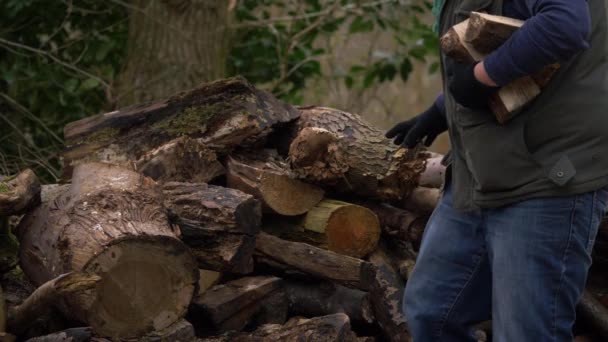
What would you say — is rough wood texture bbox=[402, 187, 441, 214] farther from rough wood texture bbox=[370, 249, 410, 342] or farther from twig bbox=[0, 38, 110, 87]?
twig bbox=[0, 38, 110, 87]

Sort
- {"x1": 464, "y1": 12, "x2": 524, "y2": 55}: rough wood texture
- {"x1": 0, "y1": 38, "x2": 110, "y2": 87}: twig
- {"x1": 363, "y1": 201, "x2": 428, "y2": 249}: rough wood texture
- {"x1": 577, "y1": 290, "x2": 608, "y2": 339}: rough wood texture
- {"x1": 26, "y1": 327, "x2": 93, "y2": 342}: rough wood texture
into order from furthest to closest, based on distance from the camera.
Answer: {"x1": 0, "y1": 38, "x2": 110, "y2": 87}: twig, {"x1": 363, "y1": 201, "x2": 428, "y2": 249}: rough wood texture, {"x1": 577, "y1": 290, "x2": 608, "y2": 339}: rough wood texture, {"x1": 26, "y1": 327, "x2": 93, "y2": 342}: rough wood texture, {"x1": 464, "y1": 12, "x2": 524, "y2": 55}: rough wood texture

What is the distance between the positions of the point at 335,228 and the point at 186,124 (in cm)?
85

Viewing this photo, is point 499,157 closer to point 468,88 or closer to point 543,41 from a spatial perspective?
point 468,88

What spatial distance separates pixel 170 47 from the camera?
20.1 feet

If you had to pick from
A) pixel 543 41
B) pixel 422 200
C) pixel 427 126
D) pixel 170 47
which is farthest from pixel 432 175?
pixel 170 47

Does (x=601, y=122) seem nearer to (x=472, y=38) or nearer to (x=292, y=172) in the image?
(x=472, y=38)

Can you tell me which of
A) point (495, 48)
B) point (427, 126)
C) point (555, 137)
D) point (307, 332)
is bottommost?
point (307, 332)

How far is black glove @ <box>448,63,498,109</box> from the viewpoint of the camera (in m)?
2.58

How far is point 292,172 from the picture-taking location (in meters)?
4.05

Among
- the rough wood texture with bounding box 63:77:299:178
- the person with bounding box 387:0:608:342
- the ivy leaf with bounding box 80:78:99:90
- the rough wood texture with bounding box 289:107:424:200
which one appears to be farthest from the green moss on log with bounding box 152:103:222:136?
the ivy leaf with bounding box 80:78:99:90

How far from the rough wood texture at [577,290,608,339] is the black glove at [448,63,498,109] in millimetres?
1657

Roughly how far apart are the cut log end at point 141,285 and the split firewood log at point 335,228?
0.76 metres

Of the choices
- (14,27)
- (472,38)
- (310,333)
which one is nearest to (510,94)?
(472,38)

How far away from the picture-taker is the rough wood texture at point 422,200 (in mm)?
4262
